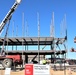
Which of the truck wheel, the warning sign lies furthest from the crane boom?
the warning sign

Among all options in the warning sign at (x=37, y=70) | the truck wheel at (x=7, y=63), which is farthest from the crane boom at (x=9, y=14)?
the warning sign at (x=37, y=70)

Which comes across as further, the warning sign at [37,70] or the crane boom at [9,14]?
the crane boom at [9,14]

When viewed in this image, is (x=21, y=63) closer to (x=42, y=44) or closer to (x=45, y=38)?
(x=45, y=38)

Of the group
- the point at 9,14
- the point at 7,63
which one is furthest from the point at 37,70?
the point at 9,14

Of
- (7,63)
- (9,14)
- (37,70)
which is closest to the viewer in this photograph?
(37,70)

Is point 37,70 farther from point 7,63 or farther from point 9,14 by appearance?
point 9,14

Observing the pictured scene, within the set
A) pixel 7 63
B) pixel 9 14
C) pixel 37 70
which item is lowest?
pixel 37 70

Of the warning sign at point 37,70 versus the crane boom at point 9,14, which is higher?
the crane boom at point 9,14

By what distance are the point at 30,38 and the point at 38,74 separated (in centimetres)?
4536

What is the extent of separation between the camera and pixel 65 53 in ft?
188

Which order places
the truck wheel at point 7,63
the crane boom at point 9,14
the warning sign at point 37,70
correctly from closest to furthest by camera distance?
the warning sign at point 37,70 < the truck wheel at point 7,63 < the crane boom at point 9,14

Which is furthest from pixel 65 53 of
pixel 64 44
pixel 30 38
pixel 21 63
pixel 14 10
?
pixel 14 10

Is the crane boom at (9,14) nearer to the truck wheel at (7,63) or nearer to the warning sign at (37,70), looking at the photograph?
the truck wheel at (7,63)

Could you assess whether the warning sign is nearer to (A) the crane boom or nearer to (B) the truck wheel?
(B) the truck wheel
